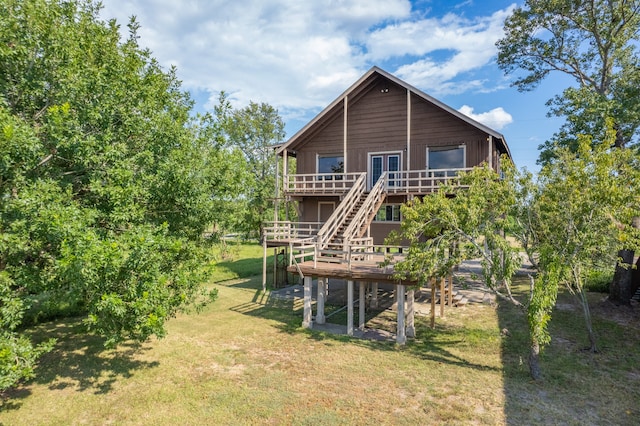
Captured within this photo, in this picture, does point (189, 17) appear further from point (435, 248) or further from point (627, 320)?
point (627, 320)

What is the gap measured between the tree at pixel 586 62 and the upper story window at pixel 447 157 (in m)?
3.85

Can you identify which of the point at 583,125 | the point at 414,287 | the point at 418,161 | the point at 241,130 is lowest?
the point at 414,287

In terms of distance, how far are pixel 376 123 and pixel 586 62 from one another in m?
10.3

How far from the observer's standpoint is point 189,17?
1329 centimetres

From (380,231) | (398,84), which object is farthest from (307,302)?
(398,84)

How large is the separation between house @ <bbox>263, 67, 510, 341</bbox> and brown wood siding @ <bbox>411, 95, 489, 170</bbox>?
0.04m

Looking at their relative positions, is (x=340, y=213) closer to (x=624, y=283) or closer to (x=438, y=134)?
(x=438, y=134)

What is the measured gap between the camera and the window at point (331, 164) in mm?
19359

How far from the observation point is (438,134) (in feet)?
55.8

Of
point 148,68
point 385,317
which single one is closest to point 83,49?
point 148,68

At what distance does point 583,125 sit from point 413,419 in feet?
47.2

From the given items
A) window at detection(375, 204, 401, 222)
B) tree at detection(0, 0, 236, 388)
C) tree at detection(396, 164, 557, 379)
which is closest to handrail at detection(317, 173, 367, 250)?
window at detection(375, 204, 401, 222)

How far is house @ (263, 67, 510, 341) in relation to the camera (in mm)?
15961

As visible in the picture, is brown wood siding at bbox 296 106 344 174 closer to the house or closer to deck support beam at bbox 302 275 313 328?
the house
